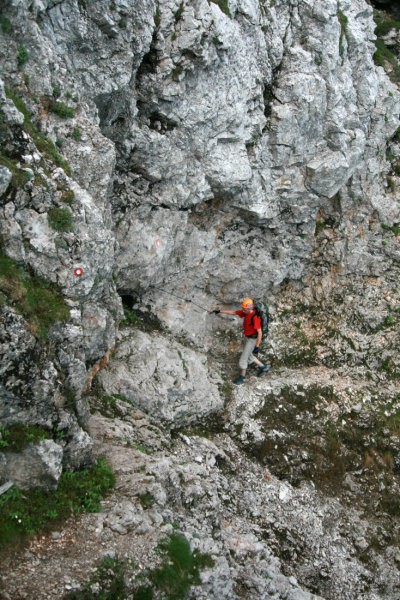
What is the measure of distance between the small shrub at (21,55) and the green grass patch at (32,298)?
4.77m

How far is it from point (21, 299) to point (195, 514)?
677 cm

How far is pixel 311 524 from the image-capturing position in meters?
14.4

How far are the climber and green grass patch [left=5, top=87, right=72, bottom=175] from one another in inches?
334

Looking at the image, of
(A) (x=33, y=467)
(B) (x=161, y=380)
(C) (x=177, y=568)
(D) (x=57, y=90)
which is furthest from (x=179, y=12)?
(C) (x=177, y=568)

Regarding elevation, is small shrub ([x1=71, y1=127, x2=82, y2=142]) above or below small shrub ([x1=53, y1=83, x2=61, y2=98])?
below

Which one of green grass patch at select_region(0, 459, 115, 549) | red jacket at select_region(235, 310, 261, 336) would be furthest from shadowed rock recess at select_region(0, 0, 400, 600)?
red jacket at select_region(235, 310, 261, 336)

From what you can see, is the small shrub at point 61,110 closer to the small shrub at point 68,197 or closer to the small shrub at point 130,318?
the small shrub at point 68,197

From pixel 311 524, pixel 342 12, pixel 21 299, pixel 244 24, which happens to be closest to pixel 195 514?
pixel 311 524

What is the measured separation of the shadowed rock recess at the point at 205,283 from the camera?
10086mm

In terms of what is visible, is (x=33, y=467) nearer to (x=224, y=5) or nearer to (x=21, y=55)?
(x=21, y=55)

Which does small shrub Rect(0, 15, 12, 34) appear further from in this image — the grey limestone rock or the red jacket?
the red jacket

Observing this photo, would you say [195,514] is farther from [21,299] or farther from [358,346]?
[358,346]

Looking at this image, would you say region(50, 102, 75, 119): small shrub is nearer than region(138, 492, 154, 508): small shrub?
No

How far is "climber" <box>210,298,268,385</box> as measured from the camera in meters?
17.4
